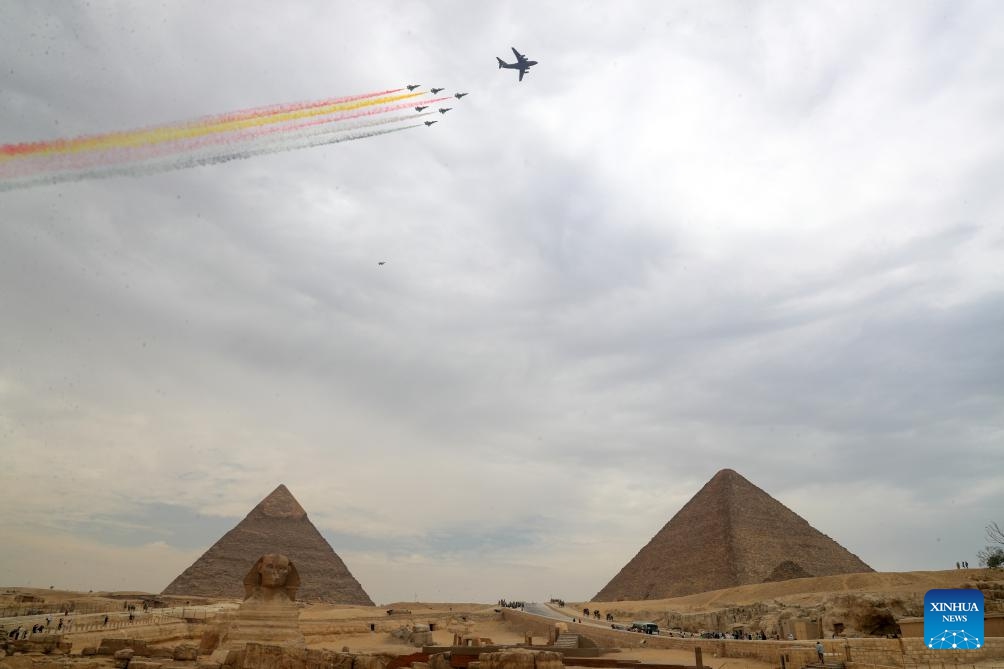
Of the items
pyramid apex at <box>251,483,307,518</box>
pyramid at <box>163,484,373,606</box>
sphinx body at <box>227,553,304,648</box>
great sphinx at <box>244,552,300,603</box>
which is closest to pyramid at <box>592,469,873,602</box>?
pyramid at <box>163,484,373,606</box>

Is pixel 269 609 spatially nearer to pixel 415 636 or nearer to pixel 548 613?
pixel 415 636

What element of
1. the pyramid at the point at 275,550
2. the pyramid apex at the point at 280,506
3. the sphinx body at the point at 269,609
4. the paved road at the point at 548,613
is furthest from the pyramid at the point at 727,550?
the sphinx body at the point at 269,609

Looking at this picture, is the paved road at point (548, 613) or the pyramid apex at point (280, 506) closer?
the paved road at point (548, 613)

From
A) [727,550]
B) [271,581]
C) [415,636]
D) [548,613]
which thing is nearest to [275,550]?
[548,613]

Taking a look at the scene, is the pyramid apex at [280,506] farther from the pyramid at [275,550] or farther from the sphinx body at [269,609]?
the sphinx body at [269,609]

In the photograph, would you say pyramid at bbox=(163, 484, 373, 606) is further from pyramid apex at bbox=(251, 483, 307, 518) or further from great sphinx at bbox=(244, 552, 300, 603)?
great sphinx at bbox=(244, 552, 300, 603)

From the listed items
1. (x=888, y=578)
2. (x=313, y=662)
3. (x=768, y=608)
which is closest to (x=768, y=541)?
(x=888, y=578)
